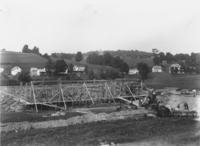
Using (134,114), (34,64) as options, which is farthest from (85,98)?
(34,64)

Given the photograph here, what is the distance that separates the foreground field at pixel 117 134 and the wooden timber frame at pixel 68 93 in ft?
38.8

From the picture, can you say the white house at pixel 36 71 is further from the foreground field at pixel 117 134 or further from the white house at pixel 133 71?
the foreground field at pixel 117 134

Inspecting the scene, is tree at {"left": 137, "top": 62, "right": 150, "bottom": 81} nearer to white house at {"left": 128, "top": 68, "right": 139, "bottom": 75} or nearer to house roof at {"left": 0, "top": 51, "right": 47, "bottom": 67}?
white house at {"left": 128, "top": 68, "right": 139, "bottom": 75}

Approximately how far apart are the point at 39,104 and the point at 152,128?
16676 mm

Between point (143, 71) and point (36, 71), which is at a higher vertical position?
point (36, 71)

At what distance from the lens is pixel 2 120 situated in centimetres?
2375

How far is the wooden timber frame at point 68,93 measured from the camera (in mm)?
34594

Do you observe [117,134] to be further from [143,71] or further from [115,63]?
[115,63]

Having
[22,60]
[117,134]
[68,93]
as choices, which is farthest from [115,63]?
[117,134]

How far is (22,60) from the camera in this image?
318ft

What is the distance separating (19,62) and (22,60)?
390cm

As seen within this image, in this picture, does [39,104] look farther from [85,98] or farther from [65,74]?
[65,74]

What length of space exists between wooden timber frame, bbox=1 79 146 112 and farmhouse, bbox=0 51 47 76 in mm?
42357

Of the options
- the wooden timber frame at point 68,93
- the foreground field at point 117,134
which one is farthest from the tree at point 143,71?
the foreground field at point 117,134
